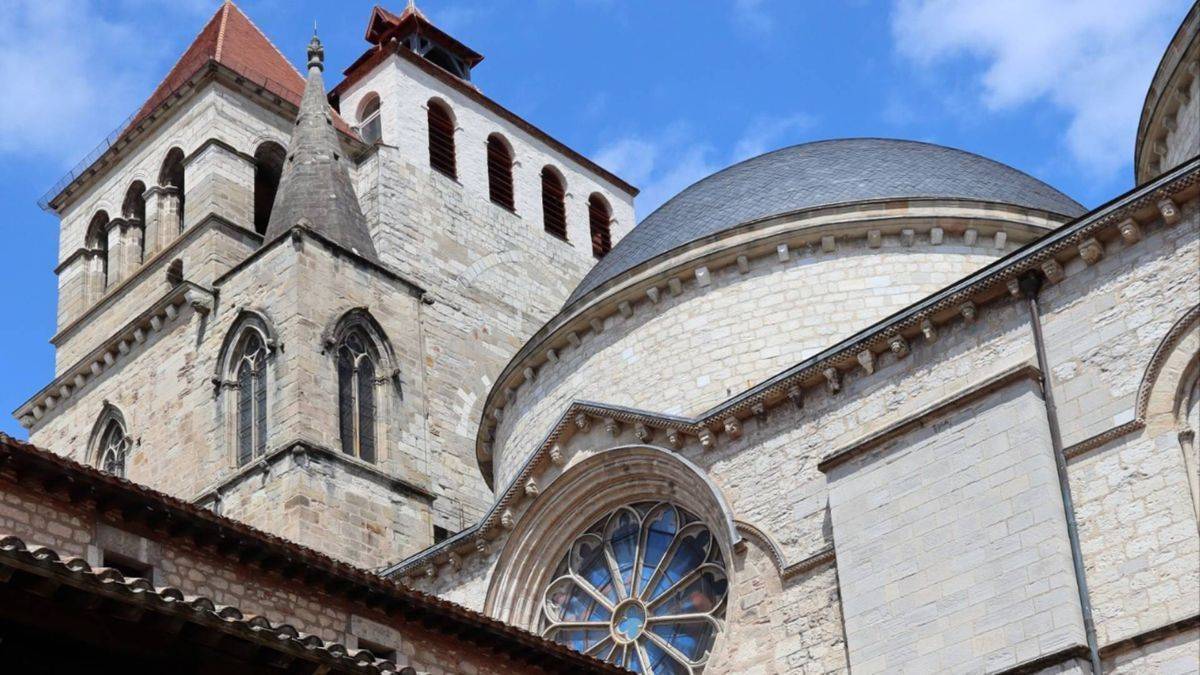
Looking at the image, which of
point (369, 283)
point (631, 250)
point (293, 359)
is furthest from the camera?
point (369, 283)

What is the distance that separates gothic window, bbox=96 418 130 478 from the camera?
92.8 feet

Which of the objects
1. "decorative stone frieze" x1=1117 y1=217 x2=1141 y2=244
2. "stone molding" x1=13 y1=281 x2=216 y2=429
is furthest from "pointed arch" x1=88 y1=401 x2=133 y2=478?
"decorative stone frieze" x1=1117 y1=217 x2=1141 y2=244

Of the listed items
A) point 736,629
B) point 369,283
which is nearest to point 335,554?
point 369,283

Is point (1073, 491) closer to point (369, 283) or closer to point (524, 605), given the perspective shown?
point (524, 605)

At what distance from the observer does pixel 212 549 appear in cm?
1338

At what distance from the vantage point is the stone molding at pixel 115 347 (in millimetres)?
27453

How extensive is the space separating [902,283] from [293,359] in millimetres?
8990

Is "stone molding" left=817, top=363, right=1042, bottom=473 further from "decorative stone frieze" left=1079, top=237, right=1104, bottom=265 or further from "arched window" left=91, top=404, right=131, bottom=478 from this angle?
"arched window" left=91, top=404, right=131, bottom=478

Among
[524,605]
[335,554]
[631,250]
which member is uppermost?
[631,250]

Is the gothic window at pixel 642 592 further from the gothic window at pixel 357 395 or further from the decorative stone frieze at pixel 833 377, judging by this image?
the gothic window at pixel 357 395

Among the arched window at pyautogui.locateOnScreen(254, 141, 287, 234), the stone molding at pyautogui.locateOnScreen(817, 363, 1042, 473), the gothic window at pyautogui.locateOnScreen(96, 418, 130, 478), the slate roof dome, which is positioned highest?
the arched window at pyautogui.locateOnScreen(254, 141, 287, 234)

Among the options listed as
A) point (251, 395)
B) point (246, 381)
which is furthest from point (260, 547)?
point (246, 381)

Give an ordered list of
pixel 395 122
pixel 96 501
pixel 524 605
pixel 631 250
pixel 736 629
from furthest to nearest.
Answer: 1. pixel 395 122
2. pixel 631 250
3. pixel 524 605
4. pixel 736 629
5. pixel 96 501

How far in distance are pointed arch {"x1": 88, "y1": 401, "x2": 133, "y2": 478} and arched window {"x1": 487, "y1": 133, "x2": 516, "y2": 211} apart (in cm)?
789
